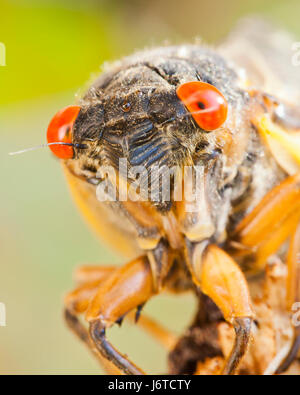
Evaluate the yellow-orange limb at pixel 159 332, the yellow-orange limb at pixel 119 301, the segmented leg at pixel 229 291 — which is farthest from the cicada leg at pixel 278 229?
the yellow-orange limb at pixel 159 332

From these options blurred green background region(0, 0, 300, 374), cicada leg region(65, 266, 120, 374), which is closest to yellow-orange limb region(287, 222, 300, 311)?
cicada leg region(65, 266, 120, 374)

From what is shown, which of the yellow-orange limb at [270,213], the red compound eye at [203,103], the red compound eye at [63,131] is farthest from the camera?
the yellow-orange limb at [270,213]

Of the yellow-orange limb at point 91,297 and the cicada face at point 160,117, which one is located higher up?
the cicada face at point 160,117

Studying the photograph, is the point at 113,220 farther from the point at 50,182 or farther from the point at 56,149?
the point at 50,182

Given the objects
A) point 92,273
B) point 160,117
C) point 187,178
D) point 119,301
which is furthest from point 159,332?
point 160,117

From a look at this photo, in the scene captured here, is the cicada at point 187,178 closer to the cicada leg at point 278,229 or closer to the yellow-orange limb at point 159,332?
the cicada leg at point 278,229

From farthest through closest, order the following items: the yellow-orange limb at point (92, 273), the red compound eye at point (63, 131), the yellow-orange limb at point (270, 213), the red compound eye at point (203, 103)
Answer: the yellow-orange limb at point (92, 273) < the yellow-orange limb at point (270, 213) < the red compound eye at point (63, 131) < the red compound eye at point (203, 103)
